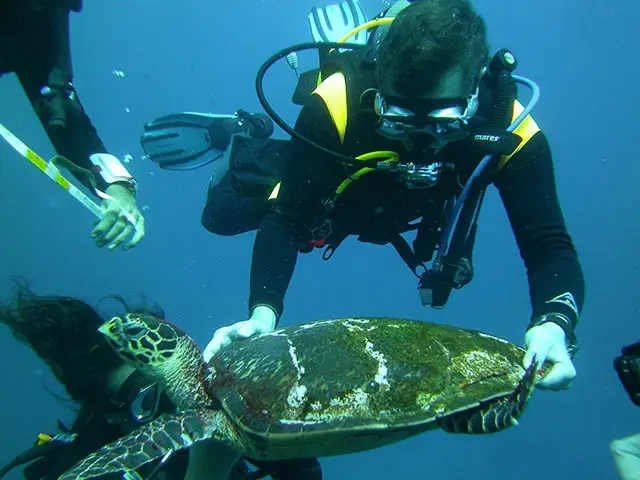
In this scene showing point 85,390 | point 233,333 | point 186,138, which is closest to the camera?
point 233,333

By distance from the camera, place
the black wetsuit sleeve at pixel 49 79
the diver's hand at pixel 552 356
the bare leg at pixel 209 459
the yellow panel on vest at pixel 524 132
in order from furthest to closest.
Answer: the black wetsuit sleeve at pixel 49 79 → the yellow panel on vest at pixel 524 132 → the bare leg at pixel 209 459 → the diver's hand at pixel 552 356

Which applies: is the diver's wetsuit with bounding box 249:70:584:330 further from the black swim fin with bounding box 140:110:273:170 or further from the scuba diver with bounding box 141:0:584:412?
the black swim fin with bounding box 140:110:273:170

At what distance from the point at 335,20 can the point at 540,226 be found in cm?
331

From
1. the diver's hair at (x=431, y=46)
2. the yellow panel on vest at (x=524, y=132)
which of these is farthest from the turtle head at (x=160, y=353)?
the yellow panel on vest at (x=524, y=132)

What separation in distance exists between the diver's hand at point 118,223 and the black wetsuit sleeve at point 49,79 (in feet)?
1.01

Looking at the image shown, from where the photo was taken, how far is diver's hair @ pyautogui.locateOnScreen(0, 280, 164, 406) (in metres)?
2.79

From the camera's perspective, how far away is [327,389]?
6.67 feet

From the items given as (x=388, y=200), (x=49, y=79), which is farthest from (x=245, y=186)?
(x=49, y=79)

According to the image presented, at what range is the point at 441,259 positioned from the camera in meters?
3.30

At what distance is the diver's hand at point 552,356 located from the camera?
2.12 metres

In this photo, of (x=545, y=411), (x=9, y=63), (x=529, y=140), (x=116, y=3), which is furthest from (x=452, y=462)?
(x=116, y=3)

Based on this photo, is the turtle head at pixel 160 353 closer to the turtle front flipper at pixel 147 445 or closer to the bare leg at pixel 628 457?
the turtle front flipper at pixel 147 445

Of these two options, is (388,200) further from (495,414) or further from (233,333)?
(495,414)

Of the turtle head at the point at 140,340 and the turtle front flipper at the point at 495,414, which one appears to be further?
the turtle head at the point at 140,340
